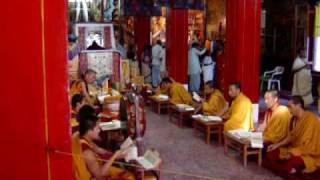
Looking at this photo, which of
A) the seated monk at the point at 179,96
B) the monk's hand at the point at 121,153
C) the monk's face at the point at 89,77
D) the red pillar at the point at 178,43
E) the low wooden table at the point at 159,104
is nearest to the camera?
the monk's hand at the point at 121,153

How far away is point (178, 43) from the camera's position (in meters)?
13.4

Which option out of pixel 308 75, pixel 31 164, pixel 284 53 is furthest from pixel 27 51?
pixel 284 53

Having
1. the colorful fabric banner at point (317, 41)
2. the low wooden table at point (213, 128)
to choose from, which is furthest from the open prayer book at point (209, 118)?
the colorful fabric banner at point (317, 41)

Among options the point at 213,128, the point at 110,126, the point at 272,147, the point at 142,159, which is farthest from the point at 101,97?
the point at 142,159

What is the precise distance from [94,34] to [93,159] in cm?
796

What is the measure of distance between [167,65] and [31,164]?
37.5 feet

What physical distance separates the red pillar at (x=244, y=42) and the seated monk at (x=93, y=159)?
5495mm

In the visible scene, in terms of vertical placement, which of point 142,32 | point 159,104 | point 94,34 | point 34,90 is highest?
point 142,32

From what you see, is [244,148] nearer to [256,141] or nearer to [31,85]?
[256,141]

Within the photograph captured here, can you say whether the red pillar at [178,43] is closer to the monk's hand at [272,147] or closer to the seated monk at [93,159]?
the monk's hand at [272,147]

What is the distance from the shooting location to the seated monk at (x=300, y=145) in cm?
629

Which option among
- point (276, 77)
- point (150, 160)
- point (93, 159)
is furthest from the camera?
point (276, 77)

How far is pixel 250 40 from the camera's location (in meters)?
9.71

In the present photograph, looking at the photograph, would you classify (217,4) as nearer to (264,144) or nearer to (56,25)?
(264,144)
